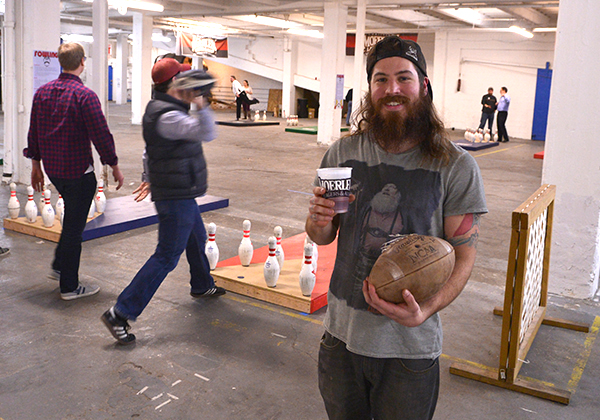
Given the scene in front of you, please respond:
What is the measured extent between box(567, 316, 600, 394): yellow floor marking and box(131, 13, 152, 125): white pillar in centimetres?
1825

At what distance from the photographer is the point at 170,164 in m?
3.63

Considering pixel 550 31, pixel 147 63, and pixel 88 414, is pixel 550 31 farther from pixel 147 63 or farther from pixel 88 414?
pixel 88 414

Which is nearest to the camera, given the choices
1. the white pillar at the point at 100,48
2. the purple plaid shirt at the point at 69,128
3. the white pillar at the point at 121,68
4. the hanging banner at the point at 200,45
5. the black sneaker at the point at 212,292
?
the purple plaid shirt at the point at 69,128

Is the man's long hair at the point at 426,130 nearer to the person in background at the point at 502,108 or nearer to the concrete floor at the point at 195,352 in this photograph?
the concrete floor at the point at 195,352

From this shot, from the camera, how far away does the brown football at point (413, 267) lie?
66.1 inches

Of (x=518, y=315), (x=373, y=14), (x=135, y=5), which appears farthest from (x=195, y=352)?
(x=373, y=14)

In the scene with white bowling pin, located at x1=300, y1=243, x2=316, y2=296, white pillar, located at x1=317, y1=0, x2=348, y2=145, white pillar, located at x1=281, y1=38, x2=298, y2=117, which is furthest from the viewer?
white pillar, located at x1=281, y1=38, x2=298, y2=117

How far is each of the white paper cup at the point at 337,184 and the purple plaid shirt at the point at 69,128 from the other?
9.86 feet

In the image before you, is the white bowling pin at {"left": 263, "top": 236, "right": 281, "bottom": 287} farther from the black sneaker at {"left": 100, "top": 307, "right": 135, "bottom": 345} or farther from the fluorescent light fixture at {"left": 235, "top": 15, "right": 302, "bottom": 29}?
the fluorescent light fixture at {"left": 235, "top": 15, "right": 302, "bottom": 29}

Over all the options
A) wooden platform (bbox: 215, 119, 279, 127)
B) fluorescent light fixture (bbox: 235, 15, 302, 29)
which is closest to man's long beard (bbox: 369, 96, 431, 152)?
wooden platform (bbox: 215, 119, 279, 127)

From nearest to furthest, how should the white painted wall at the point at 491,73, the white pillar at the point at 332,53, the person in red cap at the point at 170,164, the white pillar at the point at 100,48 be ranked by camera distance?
1. the person in red cap at the point at 170,164
2. the white pillar at the point at 100,48
3. the white pillar at the point at 332,53
4. the white painted wall at the point at 491,73

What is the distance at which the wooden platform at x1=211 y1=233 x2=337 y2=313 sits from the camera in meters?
4.55

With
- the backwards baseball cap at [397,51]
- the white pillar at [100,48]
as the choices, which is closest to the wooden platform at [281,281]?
the backwards baseball cap at [397,51]

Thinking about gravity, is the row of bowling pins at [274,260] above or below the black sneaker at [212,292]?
above
